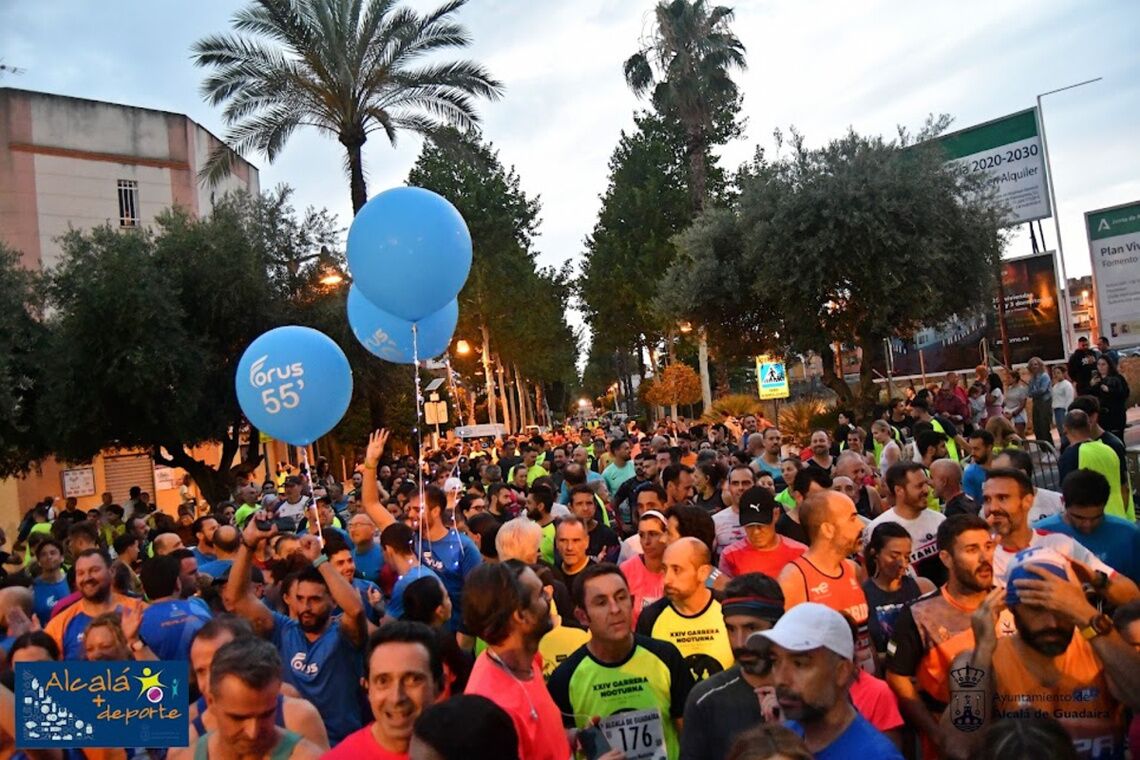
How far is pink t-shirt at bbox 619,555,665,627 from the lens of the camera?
Result: 5914 millimetres

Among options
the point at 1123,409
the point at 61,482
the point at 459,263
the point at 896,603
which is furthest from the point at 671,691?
the point at 61,482

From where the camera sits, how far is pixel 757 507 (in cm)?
607

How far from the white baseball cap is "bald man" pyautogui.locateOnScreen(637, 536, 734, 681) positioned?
4.77 feet

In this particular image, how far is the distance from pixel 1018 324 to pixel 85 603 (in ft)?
85.5

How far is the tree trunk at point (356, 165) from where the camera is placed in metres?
20.3

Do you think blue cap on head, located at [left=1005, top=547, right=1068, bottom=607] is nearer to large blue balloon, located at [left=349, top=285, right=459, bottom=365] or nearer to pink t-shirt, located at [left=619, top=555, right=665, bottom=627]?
pink t-shirt, located at [left=619, top=555, right=665, bottom=627]

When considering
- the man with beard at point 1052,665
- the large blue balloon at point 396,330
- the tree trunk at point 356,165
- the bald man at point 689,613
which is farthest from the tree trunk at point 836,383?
the man with beard at point 1052,665

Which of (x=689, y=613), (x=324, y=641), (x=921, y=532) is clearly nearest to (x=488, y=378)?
(x=921, y=532)

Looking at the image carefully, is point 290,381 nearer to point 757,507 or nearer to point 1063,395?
point 757,507

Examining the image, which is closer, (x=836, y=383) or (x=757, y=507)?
(x=757, y=507)

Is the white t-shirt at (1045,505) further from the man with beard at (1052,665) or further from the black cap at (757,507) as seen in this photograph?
the man with beard at (1052,665)

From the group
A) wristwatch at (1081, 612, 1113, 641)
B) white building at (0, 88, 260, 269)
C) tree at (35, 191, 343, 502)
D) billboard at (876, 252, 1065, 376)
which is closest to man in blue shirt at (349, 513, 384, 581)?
wristwatch at (1081, 612, 1113, 641)

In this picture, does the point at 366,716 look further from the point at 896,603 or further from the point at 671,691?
the point at 896,603

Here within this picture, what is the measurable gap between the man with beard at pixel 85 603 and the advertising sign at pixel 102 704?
9.57 ft
